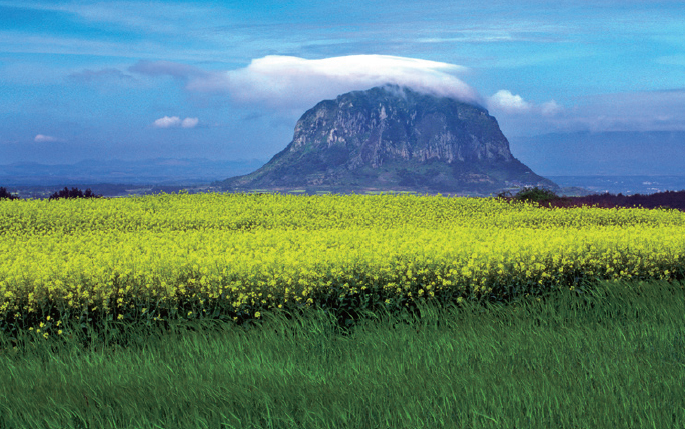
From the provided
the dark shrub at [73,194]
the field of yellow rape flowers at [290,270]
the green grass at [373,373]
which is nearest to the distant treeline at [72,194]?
the dark shrub at [73,194]

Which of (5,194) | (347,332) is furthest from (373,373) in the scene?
(5,194)

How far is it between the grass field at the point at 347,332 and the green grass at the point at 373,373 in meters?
0.02

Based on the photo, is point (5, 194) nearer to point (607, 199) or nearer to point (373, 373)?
point (373, 373)

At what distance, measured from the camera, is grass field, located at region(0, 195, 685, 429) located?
4.00 metres

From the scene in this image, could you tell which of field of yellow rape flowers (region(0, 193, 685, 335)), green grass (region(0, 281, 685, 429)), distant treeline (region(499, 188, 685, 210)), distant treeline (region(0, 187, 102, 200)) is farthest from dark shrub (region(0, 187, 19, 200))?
distant treeline (region(499, 188, 685, 210))

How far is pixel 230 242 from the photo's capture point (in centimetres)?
838

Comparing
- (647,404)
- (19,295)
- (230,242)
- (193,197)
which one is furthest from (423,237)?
(193,197)

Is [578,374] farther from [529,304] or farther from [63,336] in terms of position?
[63,336]

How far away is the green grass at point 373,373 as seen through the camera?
3865 millimetres

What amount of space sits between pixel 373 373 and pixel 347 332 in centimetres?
138

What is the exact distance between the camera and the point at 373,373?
15.1ft

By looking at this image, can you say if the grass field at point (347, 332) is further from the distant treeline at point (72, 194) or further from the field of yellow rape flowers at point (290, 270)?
the distant treeline at point (72, 194)

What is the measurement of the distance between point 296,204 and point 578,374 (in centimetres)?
1030

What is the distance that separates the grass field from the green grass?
0.02 meters
